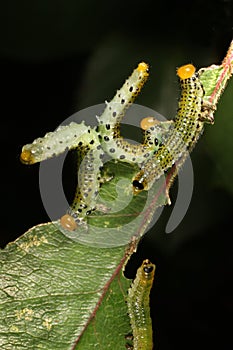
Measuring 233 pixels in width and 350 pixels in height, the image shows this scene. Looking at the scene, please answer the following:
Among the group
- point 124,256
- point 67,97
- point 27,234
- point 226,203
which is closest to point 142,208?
point 124,256

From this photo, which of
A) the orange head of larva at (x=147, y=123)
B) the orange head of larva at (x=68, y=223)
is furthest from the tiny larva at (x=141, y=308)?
the orange head of larva at (x=147, y=123)

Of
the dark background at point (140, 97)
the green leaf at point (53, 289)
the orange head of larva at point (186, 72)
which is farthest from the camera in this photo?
the dark background at point (140, 97)

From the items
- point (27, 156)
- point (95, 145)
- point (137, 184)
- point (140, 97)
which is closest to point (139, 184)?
point (137, 184)

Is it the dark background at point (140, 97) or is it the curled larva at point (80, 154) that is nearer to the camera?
the curled larva at point (80, 154)

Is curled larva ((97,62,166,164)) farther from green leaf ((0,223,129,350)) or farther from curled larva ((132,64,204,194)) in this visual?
green leaf ((0,223,129,350))

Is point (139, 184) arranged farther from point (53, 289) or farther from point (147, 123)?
point (53, 289)

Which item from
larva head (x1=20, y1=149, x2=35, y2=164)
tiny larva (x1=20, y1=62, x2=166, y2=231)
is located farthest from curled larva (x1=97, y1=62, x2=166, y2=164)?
larva head (x1=20, y1=149, x2=35, y2=164)

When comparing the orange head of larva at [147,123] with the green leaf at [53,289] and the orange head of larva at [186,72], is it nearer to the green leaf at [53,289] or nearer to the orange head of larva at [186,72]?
the orange head of larva at [186,72]
